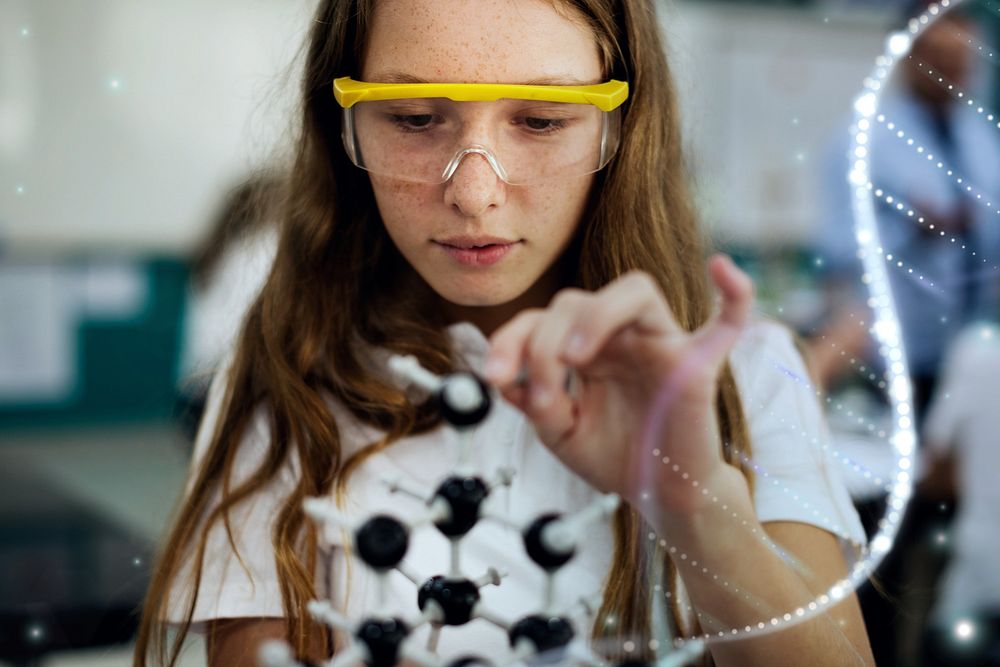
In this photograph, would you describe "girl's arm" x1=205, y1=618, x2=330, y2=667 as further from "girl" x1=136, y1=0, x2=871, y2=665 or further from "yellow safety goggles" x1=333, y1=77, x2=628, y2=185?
"yellow safety goggles" x1=333, y1=77, x2=628, y2=185

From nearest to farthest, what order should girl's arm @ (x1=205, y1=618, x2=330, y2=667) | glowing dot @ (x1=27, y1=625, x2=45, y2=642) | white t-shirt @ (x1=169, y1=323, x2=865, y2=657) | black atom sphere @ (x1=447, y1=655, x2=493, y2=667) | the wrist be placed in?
black atom sphere @ (x1=447, y1=655, x2=493, y2=667)
the wrist
white t-shirt @ (x1=169, y1=323, x2=865, y2=657)
girl's arm @ (x1=205, y1=618, x2=330, y2=667)
glowing dot @ (x1=27, y1=625, x2=45, y2=642)

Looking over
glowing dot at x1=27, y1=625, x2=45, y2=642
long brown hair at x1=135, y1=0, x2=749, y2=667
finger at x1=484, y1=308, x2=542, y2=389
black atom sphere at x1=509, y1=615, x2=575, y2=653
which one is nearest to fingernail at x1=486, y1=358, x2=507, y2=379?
finger at x1=484, y1=308, x2=542, y2=389

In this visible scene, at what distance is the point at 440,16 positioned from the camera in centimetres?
61

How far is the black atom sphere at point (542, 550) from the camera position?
0.41 meters

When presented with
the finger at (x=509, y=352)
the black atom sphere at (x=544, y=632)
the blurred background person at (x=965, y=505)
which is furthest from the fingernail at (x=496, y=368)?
the blurred background person at (x=965, y=505)

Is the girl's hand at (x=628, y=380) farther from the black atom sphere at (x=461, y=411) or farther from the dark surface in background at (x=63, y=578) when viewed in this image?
the dark surface in background at (x=63, y=578)

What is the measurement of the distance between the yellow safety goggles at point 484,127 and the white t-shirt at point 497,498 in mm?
154

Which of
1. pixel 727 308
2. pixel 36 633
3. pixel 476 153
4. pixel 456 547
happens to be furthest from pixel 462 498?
pixel 36 633

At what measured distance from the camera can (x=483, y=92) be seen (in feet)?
1.83

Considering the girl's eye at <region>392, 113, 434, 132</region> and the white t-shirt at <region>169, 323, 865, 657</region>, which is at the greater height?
the girl's eye at <region>392, 113, 434, 132</region>

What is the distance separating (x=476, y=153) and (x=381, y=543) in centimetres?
25

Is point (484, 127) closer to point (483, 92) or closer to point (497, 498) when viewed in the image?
point (483, 92)

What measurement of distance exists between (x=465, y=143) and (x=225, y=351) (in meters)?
0.46

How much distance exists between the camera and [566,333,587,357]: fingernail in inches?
16.5
